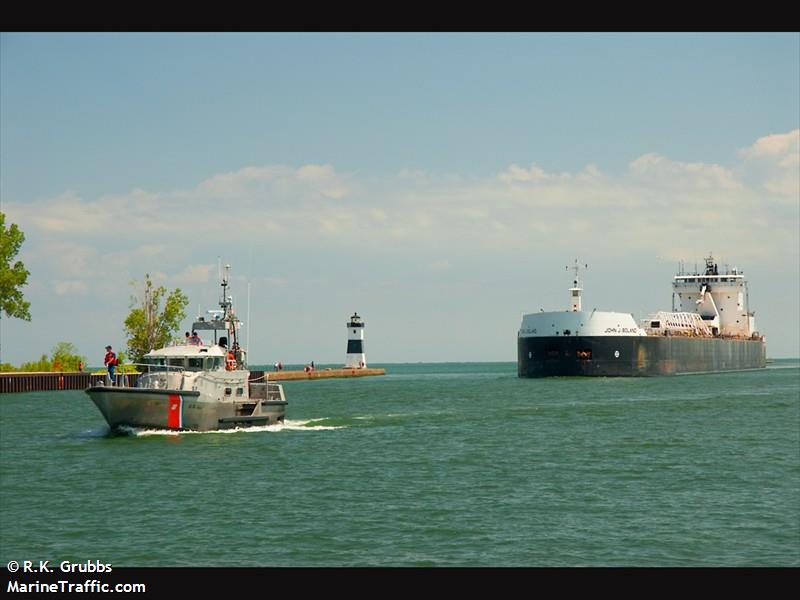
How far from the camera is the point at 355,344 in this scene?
14788 centimetres

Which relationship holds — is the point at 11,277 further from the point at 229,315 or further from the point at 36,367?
the point at 229,315

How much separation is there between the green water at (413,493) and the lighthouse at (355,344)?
85.9 meters

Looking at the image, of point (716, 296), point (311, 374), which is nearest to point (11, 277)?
point (311, 374)

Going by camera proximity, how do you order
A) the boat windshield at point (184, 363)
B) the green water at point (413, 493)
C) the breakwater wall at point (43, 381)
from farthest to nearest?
1. the breakwater wall at point (43, 381)
2. the boat windshield at point (184, 363)
3. the green water at point (413, 493)

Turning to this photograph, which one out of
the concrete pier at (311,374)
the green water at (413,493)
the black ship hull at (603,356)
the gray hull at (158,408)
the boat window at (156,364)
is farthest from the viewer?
the concrete pier at (311,374)

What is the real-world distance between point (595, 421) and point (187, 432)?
23.2m

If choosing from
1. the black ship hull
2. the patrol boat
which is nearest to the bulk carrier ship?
the black ship hull

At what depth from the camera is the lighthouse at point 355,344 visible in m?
140

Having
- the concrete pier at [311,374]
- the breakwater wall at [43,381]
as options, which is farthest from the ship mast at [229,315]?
the concrete pier at [311,374]

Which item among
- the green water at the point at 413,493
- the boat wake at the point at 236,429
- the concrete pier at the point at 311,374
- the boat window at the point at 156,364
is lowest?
the green water at the point at 413,493

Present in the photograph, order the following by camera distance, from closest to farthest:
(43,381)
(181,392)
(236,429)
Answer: (181,392), (236,429), (43,381)

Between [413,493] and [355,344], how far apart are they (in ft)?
392

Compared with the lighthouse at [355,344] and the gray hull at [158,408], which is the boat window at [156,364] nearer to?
the gray hull at [158,408]

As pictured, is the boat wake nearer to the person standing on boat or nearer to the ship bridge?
the person standing on boat
